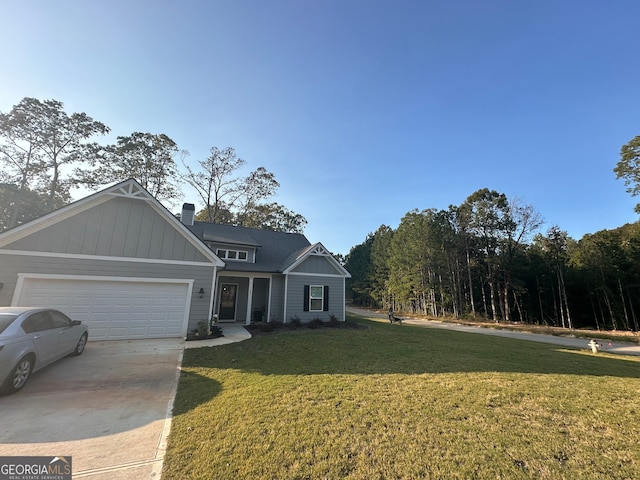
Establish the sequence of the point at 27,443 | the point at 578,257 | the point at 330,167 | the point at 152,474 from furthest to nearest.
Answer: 1. the point at 578,257
2. the point at 330,167
3. the point at 27,443
4. the point at 152,474

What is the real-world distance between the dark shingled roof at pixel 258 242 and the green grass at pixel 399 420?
296 inches

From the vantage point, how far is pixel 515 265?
2647 centimetres

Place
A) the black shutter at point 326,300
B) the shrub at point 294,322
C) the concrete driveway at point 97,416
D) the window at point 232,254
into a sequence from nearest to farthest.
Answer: the concrete driveway at point 97,416 < the shrub at point 294,322 < the window at point 232,254 < the black shutter at point 326,300

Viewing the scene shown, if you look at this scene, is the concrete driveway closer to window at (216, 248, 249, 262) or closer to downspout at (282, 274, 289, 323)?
downspout at (282, 274, 289, 323)

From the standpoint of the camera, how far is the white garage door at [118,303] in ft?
29.3

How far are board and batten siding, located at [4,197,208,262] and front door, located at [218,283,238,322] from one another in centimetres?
416

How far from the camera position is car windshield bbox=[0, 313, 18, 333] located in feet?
16.0

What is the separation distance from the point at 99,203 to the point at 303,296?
9.97m

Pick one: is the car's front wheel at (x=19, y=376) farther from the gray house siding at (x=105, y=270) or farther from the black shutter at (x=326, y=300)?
the black shutter at (x=326, y=300)

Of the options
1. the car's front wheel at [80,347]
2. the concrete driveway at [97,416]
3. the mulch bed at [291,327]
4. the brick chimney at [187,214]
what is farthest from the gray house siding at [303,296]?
the car's front wheel at [80,347]

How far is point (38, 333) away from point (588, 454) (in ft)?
31.2

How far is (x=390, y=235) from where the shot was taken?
39.3 metres

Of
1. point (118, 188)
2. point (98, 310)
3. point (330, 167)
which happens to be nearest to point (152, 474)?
point (98, 310)

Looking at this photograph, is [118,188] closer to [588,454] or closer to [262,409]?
[262,409]
